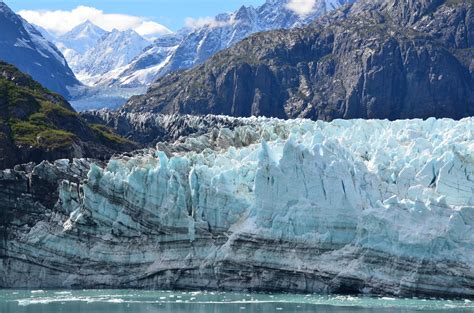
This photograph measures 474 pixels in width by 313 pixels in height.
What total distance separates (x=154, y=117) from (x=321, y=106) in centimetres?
3718

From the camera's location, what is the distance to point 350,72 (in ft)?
519

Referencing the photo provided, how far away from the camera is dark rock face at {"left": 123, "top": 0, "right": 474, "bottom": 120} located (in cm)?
15188

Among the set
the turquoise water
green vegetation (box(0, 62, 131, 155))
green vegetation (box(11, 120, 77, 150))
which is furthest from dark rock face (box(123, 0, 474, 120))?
the turquoise water

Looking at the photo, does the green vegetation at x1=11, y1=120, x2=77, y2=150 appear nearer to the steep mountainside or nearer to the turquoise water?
the steep mountainside

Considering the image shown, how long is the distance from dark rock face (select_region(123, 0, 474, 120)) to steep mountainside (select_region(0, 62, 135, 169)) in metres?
50.5

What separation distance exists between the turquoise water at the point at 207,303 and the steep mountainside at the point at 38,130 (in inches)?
1237

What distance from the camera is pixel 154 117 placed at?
12694cm

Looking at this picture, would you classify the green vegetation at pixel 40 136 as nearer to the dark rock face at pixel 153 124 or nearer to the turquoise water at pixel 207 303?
the dark rock face at pixel 153 124

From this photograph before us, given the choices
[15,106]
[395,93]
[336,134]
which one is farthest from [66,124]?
[395,93]

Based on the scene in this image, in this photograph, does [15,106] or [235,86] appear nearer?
[15,106]

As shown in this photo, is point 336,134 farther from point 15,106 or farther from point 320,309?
point 15,106

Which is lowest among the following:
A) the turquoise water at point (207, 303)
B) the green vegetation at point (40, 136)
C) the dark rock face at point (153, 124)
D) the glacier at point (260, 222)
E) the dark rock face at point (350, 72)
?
the turquoise water at point (207, 303)

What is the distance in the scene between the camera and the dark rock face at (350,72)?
152m

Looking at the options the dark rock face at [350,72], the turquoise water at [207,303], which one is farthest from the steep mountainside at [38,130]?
the dark rock face at [350,72]
